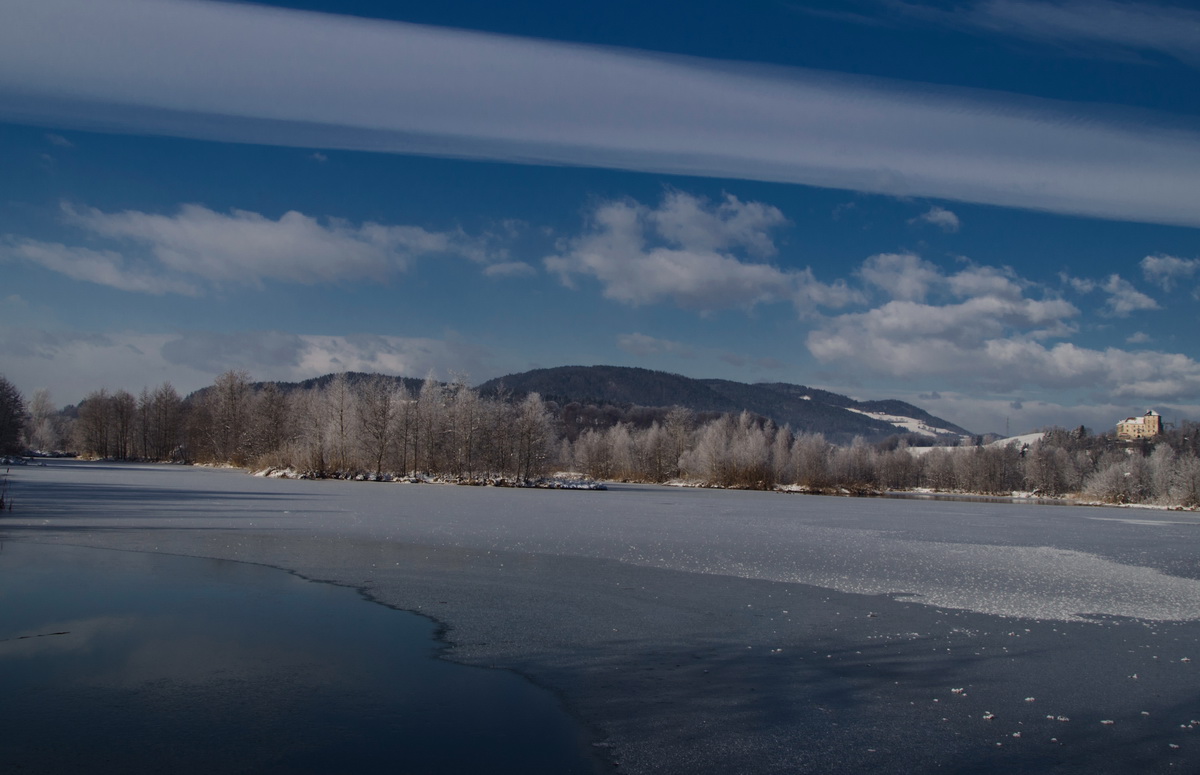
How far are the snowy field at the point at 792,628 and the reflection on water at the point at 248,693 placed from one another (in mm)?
627

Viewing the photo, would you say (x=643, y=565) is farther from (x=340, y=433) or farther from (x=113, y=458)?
(x=113, y=458)

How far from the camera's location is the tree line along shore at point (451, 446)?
59406mm

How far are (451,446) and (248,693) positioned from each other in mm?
55688

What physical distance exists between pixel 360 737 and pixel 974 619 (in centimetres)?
834

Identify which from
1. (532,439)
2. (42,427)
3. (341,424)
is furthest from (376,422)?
(42,427)

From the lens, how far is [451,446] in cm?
6144

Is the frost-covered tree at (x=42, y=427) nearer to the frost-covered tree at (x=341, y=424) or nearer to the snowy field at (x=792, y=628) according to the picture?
the frost-covered tree at (x=341, y=424)

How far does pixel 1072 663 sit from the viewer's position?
8.21 meters

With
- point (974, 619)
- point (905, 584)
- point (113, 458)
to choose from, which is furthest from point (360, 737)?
point (113, 458)

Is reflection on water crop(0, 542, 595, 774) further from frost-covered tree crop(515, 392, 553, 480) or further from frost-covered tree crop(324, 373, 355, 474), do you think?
frost-covered tree crop(515, 392, 553, 480)

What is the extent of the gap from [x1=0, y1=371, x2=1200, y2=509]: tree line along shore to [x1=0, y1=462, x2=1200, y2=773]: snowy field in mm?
38143

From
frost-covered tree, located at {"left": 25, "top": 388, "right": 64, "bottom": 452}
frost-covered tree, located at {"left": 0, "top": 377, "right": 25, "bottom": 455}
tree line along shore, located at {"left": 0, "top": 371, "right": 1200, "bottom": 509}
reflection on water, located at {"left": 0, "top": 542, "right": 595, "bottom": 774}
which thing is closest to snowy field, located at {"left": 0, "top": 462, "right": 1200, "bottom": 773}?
reflection on water, located at {"left": 0, "top": 542, "right": 595, "bottom": 774}

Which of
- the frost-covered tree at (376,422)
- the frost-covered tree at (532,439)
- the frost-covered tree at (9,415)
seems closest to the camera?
the frost-covered tree at (9,415)

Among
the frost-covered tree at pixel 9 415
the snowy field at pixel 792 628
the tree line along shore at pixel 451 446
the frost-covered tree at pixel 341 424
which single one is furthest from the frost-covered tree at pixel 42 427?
the snowy field at pixel 792 628
